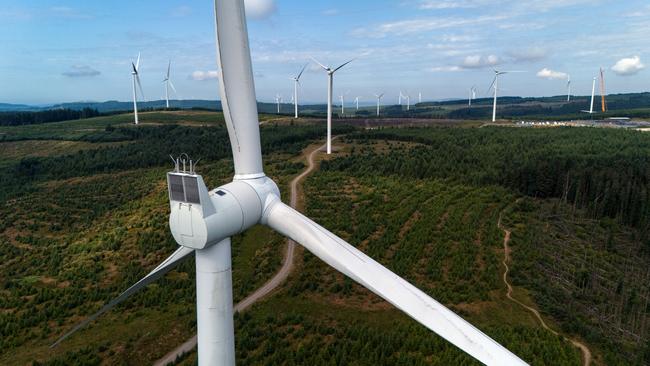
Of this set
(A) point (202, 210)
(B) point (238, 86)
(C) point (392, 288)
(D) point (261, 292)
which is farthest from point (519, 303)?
(A) point (202, 210)

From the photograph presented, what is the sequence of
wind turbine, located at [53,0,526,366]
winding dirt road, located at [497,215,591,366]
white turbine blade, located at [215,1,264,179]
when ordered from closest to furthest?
wind turbine, located at [53,0,526,366] < white turbine blade, located at [215,1,264,179] < winding dirt road, located at [497,215,591,366]

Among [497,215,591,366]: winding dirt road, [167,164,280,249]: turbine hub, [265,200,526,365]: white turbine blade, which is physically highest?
[167,164,280,249]: turbine hub

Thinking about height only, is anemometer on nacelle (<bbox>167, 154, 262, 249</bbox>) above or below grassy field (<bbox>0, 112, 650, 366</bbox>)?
above

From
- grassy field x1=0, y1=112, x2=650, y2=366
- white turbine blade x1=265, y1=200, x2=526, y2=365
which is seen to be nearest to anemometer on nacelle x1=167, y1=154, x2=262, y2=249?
white turbine blade x1=265, y1=200, x2=526, y2=365

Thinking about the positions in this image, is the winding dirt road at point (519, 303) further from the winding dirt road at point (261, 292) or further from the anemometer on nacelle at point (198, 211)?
the anemometer on nacelle at point (198, 211)

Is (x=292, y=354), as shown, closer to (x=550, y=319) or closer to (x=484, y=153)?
(x=550, y=319)

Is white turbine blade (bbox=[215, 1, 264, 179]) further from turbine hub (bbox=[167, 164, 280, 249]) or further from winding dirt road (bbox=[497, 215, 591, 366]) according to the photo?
winding dirt road (bbox=[497, 215, 591, 366])

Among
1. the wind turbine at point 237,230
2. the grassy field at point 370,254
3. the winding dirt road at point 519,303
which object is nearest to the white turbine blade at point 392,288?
the wind turbine at point 237,230

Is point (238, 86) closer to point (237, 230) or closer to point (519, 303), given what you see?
point (237, 230)
